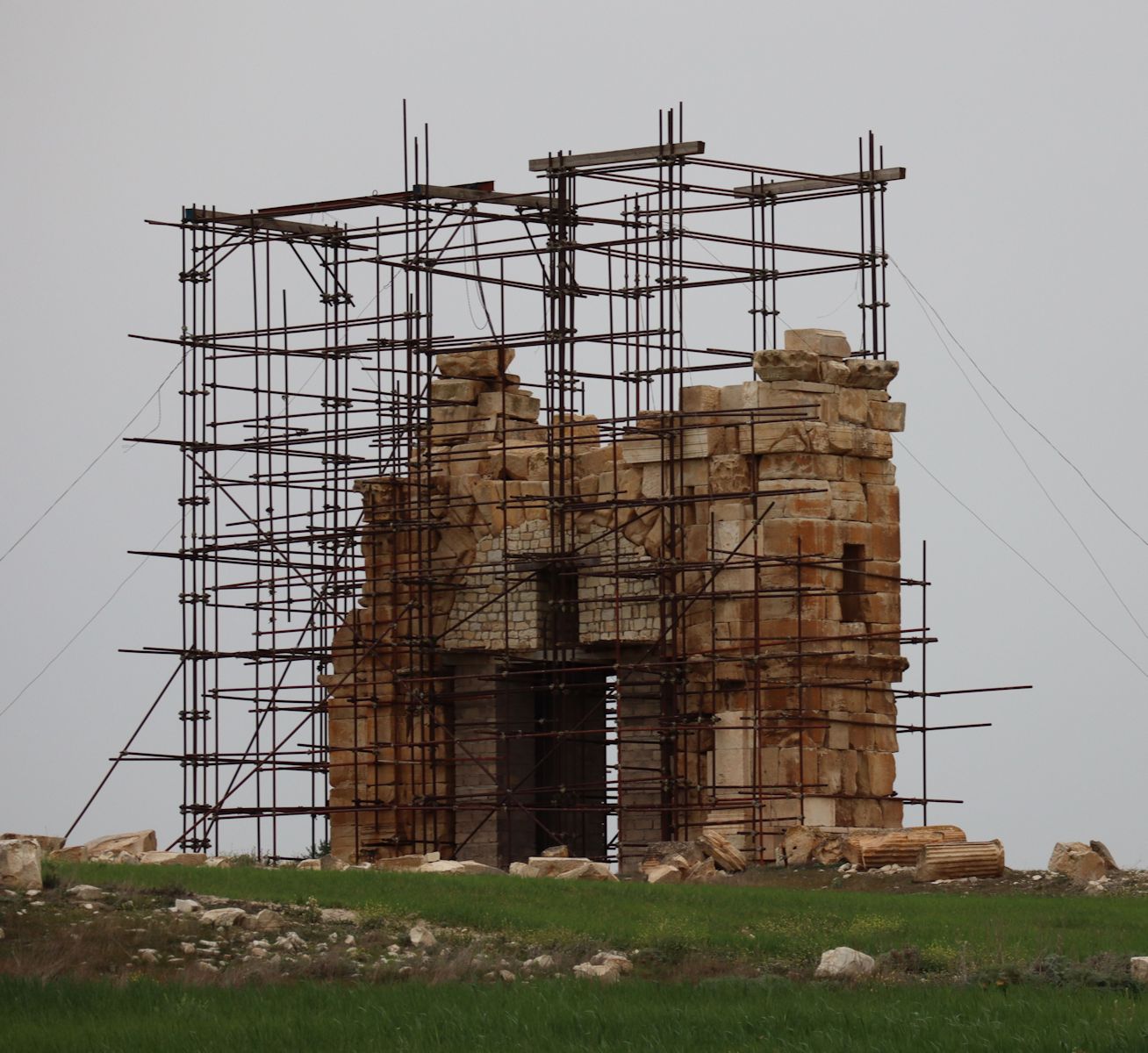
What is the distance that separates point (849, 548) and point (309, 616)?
712 centimetres

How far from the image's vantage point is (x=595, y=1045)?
18.8 metres

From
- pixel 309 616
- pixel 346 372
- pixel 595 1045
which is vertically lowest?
pixel 595 1045

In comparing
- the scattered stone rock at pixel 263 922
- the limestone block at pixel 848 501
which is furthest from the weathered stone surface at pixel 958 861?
the scattered stone rock at pixel 263 922

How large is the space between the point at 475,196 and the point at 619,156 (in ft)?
6.61

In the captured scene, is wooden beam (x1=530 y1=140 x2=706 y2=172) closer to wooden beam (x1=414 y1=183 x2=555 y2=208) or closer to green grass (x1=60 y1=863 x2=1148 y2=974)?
wooden beam (x1=414 y1=183 x2=555 y2=208)

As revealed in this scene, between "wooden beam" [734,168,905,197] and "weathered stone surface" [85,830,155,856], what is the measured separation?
33.0 ft

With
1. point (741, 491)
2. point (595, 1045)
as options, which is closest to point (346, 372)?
point (741, 491)

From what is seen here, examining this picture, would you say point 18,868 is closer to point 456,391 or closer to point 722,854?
point 722,854

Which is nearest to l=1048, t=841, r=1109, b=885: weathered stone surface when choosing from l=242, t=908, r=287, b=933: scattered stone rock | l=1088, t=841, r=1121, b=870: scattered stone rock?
l=1088, t=841, r=1121, b=870: scattered stone rock

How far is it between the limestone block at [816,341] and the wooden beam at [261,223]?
634 cm

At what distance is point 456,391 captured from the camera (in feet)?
122

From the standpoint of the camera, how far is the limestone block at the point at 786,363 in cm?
3397

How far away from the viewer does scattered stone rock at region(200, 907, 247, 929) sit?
78.3ft

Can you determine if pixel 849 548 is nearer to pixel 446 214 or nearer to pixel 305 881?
pixel 446 214
